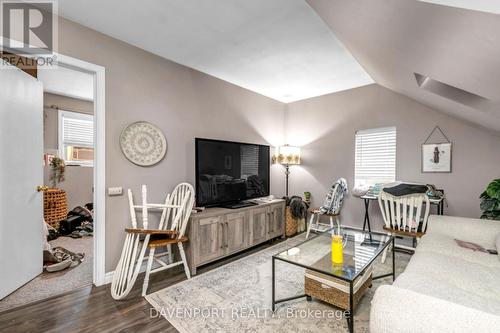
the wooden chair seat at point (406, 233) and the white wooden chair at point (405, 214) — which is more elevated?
the white wooden chair at point (405, 214)

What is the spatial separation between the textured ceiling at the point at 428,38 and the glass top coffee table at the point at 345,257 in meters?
1.44

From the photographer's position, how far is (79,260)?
9.41 feet

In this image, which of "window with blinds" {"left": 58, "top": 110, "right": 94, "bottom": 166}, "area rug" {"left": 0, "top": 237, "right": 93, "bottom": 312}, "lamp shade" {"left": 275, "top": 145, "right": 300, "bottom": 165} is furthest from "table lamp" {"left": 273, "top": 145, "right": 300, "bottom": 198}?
"window with blinds" {"left": 58, "top": 110, "right": 94, "bottom": 166}

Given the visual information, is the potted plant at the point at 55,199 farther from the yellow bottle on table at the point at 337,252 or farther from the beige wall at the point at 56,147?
the yellow bottle on table at the point at 337,252

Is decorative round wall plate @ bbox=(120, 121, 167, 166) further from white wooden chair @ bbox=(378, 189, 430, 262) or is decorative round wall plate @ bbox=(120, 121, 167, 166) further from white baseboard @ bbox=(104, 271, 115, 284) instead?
white wooden chair @ bbox=(378, 189, 430, 262)

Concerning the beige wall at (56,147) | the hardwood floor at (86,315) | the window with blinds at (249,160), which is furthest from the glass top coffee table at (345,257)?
the beige wall at (56,147)

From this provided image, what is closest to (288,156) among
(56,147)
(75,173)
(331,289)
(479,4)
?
(331,289)

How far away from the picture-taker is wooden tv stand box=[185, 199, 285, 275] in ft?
8.39

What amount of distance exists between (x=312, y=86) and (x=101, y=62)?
9.56 feet

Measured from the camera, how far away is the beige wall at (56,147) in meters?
4.22

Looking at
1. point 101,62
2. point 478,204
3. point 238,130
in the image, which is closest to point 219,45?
point 101,62

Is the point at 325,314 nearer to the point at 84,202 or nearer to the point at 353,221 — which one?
the point at 353,221

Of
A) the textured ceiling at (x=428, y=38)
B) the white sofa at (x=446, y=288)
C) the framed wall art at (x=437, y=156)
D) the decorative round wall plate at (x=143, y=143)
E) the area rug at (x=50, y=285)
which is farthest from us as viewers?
the framed wall art at (x=437, y=156)

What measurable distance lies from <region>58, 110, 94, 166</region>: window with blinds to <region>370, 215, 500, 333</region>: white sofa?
17.3 ft
